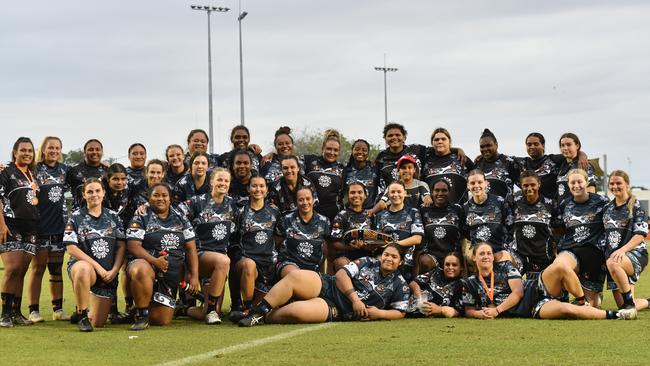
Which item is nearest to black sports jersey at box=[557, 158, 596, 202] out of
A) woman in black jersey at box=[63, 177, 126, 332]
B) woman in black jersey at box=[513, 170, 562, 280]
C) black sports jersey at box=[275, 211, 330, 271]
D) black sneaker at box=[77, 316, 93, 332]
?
woman in black jersey at box=[513, 170, 562, 280]

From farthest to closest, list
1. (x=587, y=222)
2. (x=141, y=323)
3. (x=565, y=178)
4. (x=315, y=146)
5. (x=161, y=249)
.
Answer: (x=315, y=146) → (x=565, y=178) → (x=587, y=222) → (x=161, y=249) → (x=141, y=323)

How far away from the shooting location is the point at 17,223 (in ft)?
28.3

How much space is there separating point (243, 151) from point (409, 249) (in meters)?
2.11

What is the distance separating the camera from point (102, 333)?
25.0 ft

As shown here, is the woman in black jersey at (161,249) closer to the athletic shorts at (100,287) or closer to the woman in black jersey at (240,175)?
the athletic shorts at (100,287)

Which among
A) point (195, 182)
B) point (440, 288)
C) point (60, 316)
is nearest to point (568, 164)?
point (440, 288)

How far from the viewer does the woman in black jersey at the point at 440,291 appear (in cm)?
847

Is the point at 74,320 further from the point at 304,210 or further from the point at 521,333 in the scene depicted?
the point at 521,333

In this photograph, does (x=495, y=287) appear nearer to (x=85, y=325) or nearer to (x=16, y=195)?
(x=85, y=325)

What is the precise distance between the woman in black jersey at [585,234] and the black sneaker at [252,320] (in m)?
3.18

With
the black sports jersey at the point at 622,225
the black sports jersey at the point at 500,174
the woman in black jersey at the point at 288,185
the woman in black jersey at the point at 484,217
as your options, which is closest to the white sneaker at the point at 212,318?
the woman in black jersey at the point at 288,185

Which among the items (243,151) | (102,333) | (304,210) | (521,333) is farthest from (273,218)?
(521,333)

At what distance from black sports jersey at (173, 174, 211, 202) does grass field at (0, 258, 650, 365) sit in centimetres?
137

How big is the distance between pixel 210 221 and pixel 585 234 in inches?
152
